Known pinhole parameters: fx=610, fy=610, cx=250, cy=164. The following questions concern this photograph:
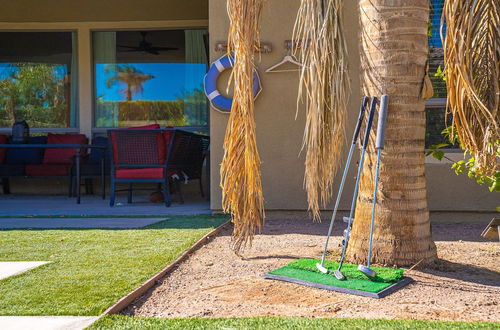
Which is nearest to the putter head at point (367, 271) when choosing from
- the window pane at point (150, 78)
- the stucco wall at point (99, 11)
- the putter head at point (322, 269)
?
the putter head at point (322, 269)

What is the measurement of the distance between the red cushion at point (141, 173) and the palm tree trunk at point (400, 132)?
12.1 feet

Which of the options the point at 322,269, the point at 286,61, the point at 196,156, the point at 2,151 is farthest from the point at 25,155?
the point at 322,269

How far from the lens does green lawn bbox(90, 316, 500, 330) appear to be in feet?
8.75

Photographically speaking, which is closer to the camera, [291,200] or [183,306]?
[183,306]

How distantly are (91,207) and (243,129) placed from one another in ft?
12.8

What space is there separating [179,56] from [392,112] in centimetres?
652

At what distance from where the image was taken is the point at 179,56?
9.83 m

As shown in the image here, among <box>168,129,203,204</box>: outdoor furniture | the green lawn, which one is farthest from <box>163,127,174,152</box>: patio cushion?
the green lawn

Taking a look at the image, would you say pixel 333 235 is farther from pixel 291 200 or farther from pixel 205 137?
pixel 205 137

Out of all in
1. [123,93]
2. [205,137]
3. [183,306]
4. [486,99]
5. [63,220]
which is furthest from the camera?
[123,93]

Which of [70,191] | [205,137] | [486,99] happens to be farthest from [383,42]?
[70,191]

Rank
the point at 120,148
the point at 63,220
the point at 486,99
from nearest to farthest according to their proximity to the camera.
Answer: the point at 486,99 < the point at 63,220 < the point at 120,148

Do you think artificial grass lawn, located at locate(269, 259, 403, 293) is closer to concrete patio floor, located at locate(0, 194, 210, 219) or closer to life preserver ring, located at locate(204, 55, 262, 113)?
life preserver ring, located at locate(204, 55, 262, 113)

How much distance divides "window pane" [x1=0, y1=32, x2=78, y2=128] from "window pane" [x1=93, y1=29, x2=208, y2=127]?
0.48m
